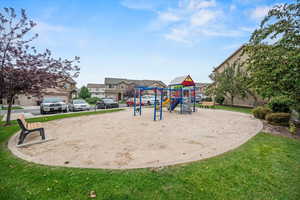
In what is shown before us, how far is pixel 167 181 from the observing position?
2.55 meters

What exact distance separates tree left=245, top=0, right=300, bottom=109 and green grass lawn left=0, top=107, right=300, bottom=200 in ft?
12.0

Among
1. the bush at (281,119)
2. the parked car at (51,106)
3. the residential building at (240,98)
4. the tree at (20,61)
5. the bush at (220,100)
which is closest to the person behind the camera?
the tree at (20,61)

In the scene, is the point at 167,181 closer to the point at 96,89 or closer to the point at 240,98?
the point at 240,98

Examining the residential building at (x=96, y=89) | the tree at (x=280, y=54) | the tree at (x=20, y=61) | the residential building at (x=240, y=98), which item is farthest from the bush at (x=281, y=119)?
the residential building at (x=96, y=89)

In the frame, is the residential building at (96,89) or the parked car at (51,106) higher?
the residential building at (96,89)

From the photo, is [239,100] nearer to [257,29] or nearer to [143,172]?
[257,29]

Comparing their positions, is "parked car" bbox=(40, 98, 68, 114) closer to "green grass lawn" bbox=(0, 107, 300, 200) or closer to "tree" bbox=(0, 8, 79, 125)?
"tree" bbox=(0, 8, 79, 125)

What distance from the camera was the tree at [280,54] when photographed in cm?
526

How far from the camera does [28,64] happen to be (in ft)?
21.6

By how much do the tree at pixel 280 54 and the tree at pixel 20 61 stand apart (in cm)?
1065

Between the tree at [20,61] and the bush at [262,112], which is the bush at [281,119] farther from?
the tree at [20,61]

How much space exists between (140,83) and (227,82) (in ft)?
105

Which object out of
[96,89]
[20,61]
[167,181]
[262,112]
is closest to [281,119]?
[262,112]

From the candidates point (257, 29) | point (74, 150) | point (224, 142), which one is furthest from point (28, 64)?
point (257, 29)
